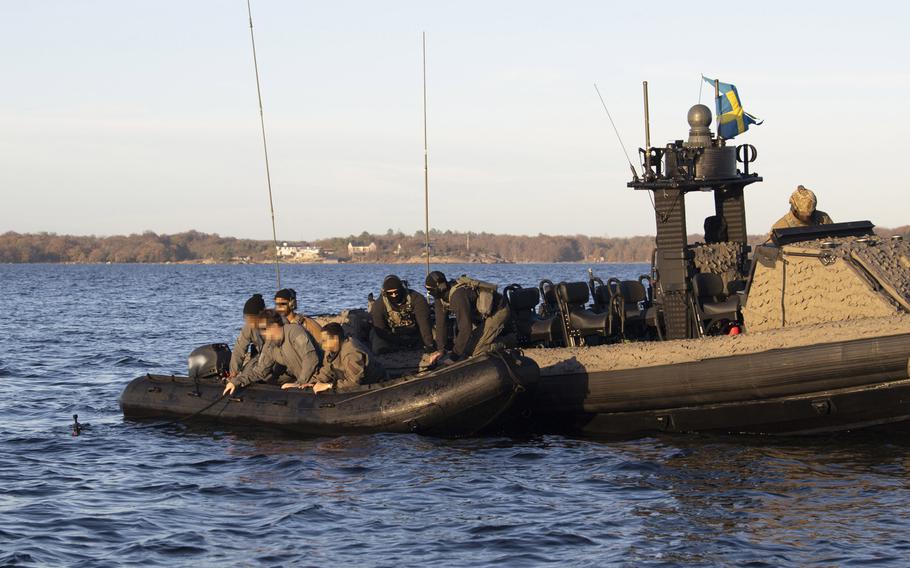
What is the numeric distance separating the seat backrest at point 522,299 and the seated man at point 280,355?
266 cm

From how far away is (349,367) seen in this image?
1488 cm

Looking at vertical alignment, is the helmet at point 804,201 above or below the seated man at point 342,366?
above

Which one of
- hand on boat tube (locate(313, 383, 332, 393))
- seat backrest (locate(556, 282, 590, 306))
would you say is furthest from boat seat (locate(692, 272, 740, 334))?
hand on boat tube (locate(313, 383, 332, 393))

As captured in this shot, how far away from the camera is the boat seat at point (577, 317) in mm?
15453

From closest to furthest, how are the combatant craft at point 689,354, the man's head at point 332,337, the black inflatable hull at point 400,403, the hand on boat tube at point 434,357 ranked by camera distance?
1. the combatant craft at point 689,354
2. the black inflatable hull at point 400,403
3. the man's head at point 332,337
4. the hand on boat tube at point 434,357

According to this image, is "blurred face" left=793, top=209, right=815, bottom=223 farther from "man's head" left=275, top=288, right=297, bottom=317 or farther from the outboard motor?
the outboard motor

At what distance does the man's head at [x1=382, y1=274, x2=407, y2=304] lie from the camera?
1571 cm

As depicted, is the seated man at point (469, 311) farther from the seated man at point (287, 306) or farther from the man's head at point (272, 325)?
the man's head at point (272, 325)

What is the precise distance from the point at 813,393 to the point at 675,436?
1.86 m

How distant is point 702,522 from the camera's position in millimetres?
10836

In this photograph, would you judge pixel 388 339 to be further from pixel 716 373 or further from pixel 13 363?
pixel 13 363

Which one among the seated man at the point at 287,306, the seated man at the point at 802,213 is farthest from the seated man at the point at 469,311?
the seated man at the point at 802,213

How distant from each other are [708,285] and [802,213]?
143 cm

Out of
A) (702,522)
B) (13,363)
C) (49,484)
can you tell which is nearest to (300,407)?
(49,484)
